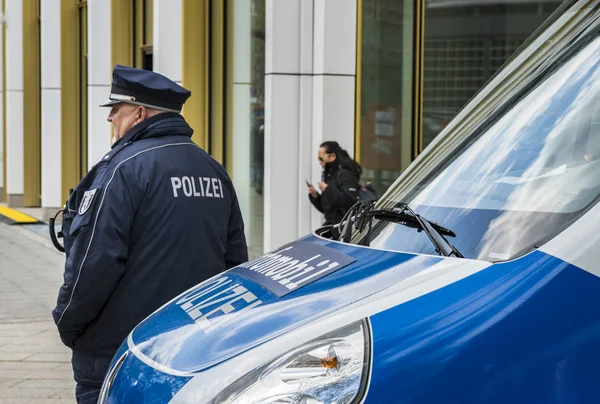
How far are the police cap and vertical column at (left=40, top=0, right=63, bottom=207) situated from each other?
49.9ft

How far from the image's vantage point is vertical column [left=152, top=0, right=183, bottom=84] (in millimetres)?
12695

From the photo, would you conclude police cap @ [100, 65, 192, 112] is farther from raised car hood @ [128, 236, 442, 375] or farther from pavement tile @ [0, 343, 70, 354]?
pavement tile @ [0, 343, 70, 354]

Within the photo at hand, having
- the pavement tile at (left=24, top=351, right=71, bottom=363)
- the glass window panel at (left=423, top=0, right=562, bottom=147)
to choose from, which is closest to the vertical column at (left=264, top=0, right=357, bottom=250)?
the glass window panel at (left=423, top=0, right=562, bottom=147)

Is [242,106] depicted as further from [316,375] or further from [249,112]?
[316,375]

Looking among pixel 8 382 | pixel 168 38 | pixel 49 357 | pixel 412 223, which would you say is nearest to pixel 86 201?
pixel 412 223

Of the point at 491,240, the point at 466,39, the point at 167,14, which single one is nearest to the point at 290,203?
the point at 466,39

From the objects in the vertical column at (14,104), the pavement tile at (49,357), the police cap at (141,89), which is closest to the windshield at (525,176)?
the police cap at (141,89)

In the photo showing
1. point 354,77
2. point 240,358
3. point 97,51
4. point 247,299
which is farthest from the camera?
point 97,51

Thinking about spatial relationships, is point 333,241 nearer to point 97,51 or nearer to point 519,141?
point 519,141

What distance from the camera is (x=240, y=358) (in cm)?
232

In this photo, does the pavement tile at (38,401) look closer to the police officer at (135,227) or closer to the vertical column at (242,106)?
the police officer at (135,227)

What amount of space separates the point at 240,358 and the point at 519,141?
3.54 ft

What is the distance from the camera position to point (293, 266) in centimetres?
290

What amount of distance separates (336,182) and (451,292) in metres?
6.98
